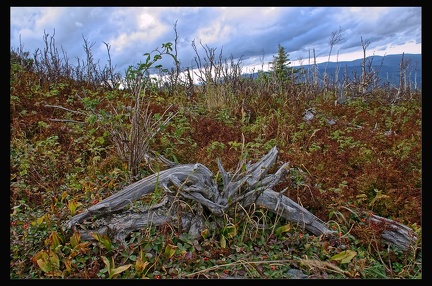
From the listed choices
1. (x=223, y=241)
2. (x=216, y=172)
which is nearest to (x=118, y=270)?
(x=223, y=241)

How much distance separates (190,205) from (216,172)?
1.06 meters

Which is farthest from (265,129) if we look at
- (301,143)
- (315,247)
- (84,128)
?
(315,247)

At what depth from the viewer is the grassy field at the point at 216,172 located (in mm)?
2766

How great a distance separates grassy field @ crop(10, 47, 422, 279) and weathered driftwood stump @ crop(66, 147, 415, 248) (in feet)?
0.35

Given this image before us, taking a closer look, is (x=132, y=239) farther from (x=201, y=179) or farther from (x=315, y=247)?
(x=315, y=247)

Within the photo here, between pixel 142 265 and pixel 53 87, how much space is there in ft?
23.0

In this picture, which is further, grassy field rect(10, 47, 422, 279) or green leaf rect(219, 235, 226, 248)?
green leaf rect(219, 235, 226, 248)

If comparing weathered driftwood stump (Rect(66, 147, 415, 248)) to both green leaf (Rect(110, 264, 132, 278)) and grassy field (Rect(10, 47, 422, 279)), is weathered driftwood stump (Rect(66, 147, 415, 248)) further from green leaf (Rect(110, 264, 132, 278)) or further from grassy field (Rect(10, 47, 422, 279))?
green leaf (Rect(110, 264, 132, 278))

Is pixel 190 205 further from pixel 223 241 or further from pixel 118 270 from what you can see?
pixel 118 270

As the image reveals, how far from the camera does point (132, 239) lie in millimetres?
2971

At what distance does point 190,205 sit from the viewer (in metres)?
3.30

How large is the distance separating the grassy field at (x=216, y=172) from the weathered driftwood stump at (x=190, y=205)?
0.35 feet

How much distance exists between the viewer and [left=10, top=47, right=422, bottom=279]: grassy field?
9.07 ft

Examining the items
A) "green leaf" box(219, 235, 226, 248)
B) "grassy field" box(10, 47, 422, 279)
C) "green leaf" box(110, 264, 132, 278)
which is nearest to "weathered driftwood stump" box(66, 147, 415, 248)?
"grassy field" box(10, 47, 422, 279)
